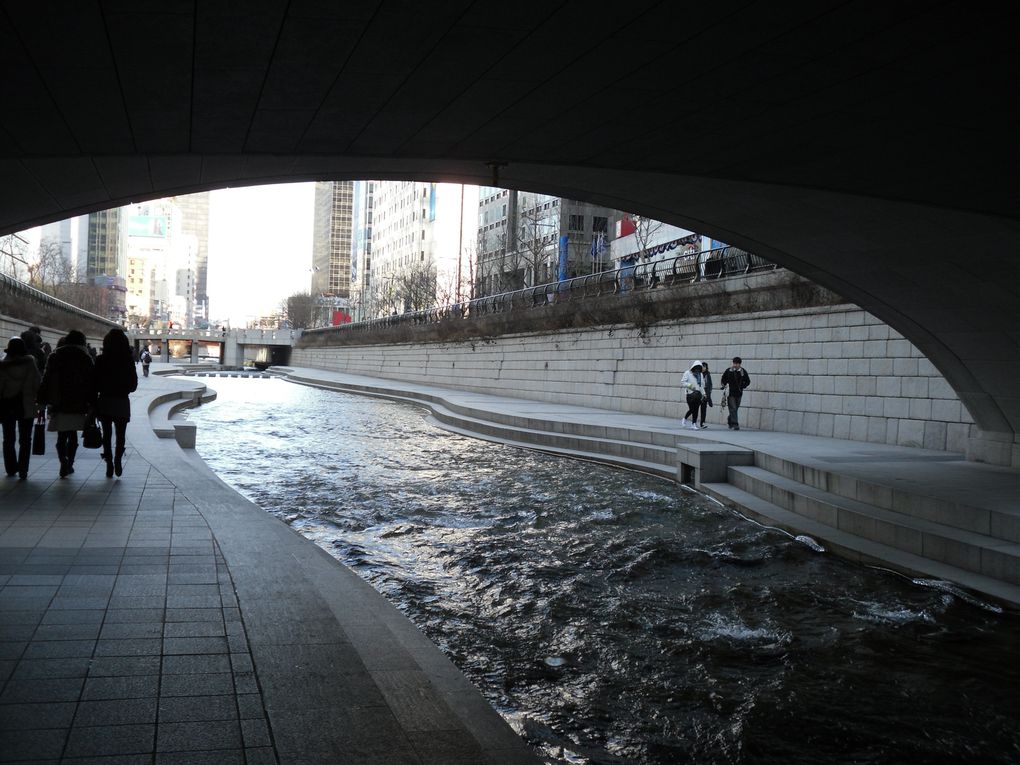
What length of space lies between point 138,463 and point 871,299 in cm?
1119

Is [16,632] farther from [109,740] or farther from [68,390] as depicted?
[68,390]

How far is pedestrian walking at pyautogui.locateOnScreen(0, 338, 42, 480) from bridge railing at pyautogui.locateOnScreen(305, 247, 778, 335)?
40.8ft

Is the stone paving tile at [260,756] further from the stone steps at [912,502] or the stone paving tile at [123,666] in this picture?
the stone steps at [912,502]

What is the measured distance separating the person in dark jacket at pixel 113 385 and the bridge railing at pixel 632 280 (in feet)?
37.3

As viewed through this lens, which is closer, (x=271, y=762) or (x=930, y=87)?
(x=271, y=762)

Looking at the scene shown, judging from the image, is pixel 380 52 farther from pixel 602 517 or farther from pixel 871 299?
pixel 871 299

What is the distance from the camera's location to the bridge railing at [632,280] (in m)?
22.6

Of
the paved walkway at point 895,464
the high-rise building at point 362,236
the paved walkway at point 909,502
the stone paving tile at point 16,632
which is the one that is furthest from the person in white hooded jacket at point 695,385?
the high-rise building at point 362,236

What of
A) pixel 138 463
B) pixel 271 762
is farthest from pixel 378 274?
pixel 271 762

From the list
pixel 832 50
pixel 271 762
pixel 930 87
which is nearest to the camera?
pixel 271 762

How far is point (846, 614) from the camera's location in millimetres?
7250

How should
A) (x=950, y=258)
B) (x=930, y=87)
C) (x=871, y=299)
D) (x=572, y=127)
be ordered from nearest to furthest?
(x=930, y=87), (x=572, y=127), (x=950, y=258), (x=871, y=299)

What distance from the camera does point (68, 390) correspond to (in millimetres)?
10406

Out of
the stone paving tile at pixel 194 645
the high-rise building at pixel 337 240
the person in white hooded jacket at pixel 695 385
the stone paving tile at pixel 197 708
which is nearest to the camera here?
the stone paving tile at pixel 197 708
